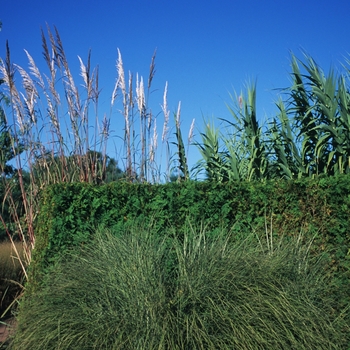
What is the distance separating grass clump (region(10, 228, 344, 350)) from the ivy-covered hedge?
3.48 ft

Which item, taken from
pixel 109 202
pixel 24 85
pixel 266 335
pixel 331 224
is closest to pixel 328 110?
pixel 331 224

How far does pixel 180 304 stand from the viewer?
3848 mm

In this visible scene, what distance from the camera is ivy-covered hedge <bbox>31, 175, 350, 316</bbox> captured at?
5.55 meters

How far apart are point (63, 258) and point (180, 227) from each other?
4.45 ft

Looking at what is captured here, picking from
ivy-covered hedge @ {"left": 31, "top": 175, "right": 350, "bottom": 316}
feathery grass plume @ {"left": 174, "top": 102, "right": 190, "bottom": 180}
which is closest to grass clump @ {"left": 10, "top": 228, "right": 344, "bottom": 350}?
ivy-covered hedge @ {"left": 31, "top": 175, "right": 350, "bottom": 316}

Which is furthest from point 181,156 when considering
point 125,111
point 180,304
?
point 180,304

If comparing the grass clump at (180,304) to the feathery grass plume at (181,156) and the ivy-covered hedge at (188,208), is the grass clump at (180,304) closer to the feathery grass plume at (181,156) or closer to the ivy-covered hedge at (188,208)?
the ivy-covered hedge at (188,208)

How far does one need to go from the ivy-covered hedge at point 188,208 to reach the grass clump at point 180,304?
1061 millimetres

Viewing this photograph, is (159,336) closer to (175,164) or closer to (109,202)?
(109,202)

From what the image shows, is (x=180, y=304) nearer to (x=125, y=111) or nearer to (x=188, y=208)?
(x=188, y=208)

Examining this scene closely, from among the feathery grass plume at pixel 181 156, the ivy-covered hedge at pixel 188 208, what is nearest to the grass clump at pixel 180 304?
the ivy-covered hedge at pixel 188 208

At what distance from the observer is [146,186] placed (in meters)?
5.75

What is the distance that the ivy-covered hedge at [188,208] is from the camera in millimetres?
5555

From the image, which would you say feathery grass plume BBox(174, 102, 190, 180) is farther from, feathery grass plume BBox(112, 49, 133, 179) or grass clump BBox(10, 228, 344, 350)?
grass clump BBox(10, 228, 344, 350)
